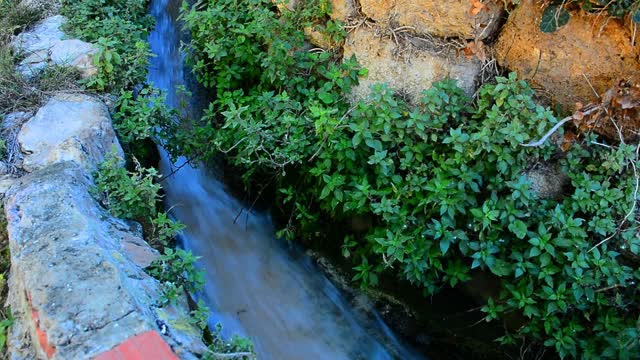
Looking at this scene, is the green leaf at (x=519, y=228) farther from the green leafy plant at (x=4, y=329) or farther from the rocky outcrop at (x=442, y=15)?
the green leafy plant at (x=4, y=329)

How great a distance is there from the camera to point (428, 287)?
12.1 feet

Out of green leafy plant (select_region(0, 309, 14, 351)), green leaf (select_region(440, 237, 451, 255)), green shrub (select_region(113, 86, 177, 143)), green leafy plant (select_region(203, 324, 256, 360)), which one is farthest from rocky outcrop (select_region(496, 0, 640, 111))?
green leafy plant (select_region(0, 309, 14, 351))

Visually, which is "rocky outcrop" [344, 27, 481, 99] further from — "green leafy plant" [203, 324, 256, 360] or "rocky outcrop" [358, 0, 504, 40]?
"green leafy plant" [203, 324, 256, 360]

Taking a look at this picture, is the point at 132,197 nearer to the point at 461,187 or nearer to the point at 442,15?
the point at 461,187

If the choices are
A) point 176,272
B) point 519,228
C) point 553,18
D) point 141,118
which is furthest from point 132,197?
point 553,18

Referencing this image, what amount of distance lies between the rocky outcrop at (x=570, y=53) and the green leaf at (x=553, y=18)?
0.11 meters

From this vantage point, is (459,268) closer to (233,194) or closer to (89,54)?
(233,194)

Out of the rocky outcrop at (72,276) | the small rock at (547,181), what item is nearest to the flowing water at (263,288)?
the rocky outcrop at (72,276)

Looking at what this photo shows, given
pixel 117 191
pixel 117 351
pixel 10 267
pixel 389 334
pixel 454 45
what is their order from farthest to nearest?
pixel 389 334 < pixel 454 45 < pixel 117 191 < pixel 10 267 < pixel 117 351

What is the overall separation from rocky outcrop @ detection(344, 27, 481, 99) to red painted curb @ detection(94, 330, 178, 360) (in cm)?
250

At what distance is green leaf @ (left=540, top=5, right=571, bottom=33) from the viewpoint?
353 centimetres

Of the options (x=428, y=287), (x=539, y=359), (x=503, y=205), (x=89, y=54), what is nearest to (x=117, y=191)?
(x=89, y=54)

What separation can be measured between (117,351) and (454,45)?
2.95 m

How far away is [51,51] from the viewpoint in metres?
4.53
